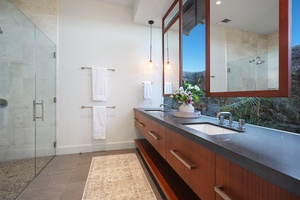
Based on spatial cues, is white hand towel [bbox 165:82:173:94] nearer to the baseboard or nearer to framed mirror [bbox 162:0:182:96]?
framed mirror [bbox 162:0:182:96]

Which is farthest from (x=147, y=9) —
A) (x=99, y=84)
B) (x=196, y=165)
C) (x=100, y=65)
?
(x=196, y=165)

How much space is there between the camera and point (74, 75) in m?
2.83

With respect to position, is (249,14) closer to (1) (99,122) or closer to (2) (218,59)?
(2) (218,59)

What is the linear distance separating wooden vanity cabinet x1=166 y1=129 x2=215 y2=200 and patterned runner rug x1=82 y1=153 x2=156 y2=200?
2.47 ft

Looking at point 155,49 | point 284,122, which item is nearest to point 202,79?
point 284,122

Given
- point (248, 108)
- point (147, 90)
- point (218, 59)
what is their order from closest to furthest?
point (248, 108), point (218, 59), point (147, 90)

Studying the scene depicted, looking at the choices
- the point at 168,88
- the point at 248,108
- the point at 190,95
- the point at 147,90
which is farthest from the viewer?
the point at 147,90

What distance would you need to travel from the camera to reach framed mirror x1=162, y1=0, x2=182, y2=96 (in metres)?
2.36

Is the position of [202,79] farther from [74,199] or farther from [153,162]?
[74,199]

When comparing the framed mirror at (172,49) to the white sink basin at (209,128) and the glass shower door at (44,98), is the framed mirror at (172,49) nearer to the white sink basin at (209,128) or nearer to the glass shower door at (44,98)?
the white sink basin at (209,128)

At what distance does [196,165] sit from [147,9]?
8.77 ft

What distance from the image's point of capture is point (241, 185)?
63 centimetres

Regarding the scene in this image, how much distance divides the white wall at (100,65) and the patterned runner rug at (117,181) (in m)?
0.70

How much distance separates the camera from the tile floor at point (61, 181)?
5.38 ft
